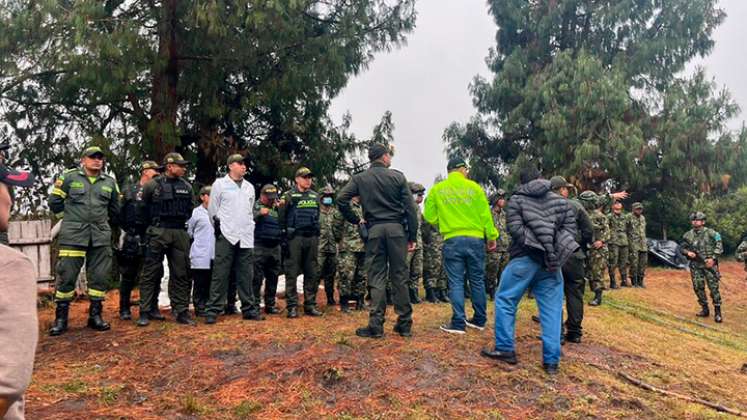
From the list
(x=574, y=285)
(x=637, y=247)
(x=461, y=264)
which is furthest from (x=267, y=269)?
(x=637, y=247)

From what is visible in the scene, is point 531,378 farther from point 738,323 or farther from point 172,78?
point 738,323

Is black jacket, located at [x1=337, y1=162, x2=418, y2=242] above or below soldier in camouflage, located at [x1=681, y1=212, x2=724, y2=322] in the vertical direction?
above

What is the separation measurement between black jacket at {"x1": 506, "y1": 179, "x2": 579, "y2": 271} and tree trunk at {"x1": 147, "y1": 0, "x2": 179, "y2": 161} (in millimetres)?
6346

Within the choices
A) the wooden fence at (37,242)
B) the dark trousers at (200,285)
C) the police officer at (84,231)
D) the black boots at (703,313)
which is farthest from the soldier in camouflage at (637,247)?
the wooden fence at (37,242)

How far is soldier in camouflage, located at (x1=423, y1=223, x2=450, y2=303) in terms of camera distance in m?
9.12

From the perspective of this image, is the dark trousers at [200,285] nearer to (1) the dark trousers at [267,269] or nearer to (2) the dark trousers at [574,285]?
(1) the dark trousers at [267,269]

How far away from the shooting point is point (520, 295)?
5.06 metres

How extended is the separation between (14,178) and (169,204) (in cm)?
485

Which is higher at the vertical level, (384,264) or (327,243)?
(327,243)

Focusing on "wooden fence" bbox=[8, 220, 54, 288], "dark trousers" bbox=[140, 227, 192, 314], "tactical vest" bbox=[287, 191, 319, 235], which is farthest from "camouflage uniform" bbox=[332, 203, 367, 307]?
"wooden fence" bbox=[8, 220, 54, 288]

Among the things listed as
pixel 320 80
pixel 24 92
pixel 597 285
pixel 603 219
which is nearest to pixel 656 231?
pixel 603 219

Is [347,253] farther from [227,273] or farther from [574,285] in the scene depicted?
[574,285]

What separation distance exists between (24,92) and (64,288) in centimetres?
504

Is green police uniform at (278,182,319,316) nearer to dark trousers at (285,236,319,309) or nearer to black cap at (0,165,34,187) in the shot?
dark trousers at (285,236,319,309)
